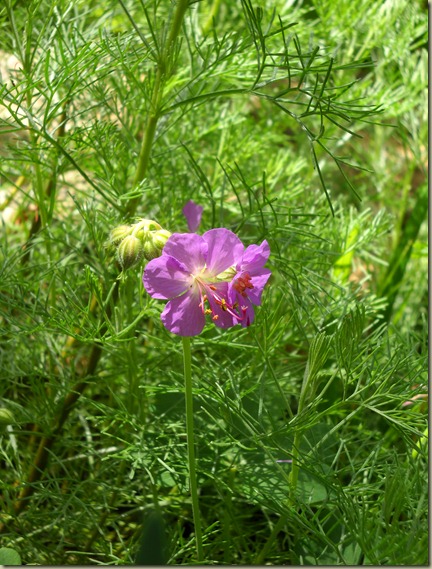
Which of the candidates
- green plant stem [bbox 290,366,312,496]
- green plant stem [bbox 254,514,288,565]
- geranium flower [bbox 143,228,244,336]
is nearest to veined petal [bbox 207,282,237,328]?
geranium flower [bbox 143,228,244,336]

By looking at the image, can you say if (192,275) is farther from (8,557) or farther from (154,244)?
(8,557)

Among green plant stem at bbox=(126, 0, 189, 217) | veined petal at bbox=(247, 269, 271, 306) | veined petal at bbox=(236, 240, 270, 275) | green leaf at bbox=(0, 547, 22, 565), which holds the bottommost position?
green leaf at bbox=(0, 547, 22, 565)

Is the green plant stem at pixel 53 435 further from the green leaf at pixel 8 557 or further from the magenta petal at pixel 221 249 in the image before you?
the magenta petal at pixel 221 249

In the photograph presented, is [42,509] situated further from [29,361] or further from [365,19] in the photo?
[365,19]

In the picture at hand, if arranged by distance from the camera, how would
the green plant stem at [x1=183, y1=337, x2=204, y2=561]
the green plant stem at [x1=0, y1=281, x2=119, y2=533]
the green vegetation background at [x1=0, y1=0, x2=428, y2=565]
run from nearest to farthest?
the green plant stem at [x1=183, y1=337, x2=204, y2=561]
the green vegetation background at [x1=0, y1=0, x2=428, y2=565]
the green plant stem at [x1=0, y1=281, x2=119, y2=533]

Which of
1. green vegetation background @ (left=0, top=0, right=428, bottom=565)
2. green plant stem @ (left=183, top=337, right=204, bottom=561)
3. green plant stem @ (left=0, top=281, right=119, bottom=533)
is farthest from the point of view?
green plant stem @ (left=0, top=281, right=119, bottom=533)

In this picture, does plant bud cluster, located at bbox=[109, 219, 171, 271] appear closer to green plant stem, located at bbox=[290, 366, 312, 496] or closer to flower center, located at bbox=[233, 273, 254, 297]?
flower center, located at bbox=[233, 273, 254, 297]

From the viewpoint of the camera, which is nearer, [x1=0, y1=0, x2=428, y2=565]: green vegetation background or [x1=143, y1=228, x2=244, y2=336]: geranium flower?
[x1=143, y1=228, x2=244, y2=336]: geranium flower

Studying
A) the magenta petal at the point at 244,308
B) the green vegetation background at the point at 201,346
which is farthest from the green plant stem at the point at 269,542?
the magenta petal at the point at 244,308

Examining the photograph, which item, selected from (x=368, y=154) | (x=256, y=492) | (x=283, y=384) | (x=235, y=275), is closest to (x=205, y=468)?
(x=256, y=492)
